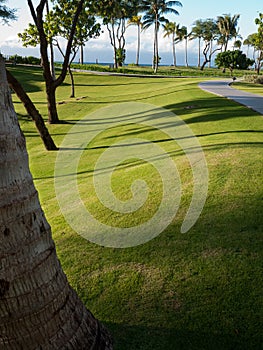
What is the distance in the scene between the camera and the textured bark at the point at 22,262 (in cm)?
215

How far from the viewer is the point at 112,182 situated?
713 cm

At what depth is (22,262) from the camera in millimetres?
2195

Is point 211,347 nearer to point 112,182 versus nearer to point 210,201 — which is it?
point 210,201

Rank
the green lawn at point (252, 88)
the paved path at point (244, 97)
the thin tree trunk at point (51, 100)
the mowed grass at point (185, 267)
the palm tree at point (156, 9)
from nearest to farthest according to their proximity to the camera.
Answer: the mowed grass at point (185, 267) → the thin tree trunk at point (51, 100) → the paved path at point (244, 97) → the green lawn at point (252, 88) → the palm tree at point (156, 9)

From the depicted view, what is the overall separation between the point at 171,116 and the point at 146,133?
10.1 ft

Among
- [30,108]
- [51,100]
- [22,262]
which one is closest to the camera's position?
[22,262]

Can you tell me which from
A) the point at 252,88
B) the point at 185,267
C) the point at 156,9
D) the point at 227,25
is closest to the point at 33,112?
the point at 185,267

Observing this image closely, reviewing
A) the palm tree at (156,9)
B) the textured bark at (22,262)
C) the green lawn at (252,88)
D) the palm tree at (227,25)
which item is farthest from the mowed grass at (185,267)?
the palm tree at (227,25)

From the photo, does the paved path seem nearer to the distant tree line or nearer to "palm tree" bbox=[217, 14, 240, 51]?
the distant tree line

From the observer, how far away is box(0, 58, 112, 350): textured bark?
215 centimetres

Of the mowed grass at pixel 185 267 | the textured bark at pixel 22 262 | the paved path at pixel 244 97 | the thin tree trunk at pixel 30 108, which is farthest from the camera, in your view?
the paved path at pixel 244 97

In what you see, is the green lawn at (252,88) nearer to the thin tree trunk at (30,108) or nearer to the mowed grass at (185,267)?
the thin tree trunk at (30,108)

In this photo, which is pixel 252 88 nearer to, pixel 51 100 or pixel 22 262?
pixel 51 100

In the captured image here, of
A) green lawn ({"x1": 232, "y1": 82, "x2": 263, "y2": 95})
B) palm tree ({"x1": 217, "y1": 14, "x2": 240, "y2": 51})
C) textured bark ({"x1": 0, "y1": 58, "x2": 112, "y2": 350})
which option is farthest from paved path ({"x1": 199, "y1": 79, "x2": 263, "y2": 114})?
palm tree ({"x1": 217, "y1": 14, "x2": 240, "y2": 51})
